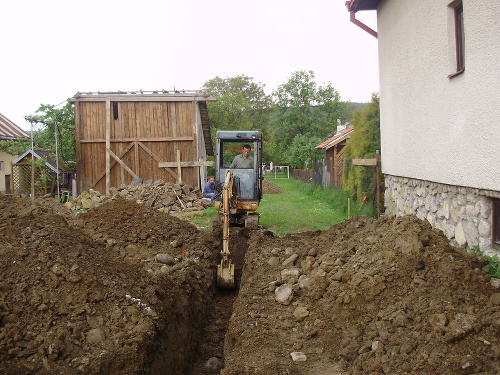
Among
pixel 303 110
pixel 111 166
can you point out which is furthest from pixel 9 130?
pixel 303 110

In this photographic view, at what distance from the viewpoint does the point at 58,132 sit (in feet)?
72.0

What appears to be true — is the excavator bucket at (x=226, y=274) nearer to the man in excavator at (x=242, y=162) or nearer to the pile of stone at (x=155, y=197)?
the man in excavator at (x=242, y=162)

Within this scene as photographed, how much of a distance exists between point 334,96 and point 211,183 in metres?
45.9

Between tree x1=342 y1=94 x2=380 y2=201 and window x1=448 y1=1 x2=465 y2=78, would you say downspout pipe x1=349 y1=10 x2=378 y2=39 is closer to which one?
tree x1=342 y1=94 x2=380 y2=201

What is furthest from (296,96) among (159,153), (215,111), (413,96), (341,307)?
(341,307)

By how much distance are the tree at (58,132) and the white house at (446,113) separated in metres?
15.8

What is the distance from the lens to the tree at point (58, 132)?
22070mm

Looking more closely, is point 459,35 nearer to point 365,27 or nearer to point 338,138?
point 365,27

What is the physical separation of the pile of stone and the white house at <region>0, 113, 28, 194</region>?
22.0 ft

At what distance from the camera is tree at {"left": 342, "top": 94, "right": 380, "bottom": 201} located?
14344 millimetres

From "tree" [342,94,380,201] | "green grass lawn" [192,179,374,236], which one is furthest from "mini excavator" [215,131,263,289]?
"tree" [342,94,380,201]

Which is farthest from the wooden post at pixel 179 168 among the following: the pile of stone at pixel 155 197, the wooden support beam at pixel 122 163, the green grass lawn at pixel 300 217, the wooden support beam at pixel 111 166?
the green grass lawn at pixel 300 217

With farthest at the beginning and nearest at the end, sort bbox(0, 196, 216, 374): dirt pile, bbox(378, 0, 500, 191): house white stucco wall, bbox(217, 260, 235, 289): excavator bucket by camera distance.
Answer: bbox(217, 260, 235, 289): excavator bucket
bbox(378, 0, 500, 191): house white stucco wall
bbox(0, 196, 216, 374): dirt pile

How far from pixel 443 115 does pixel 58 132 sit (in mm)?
18542
